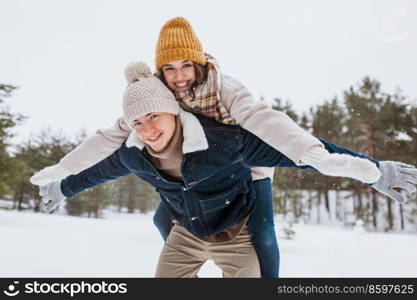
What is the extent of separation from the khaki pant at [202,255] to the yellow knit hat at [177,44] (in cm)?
110

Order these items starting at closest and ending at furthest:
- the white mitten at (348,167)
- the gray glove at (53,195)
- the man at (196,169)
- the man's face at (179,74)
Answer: the white mitten at (348,167) → the man at (196,169) → the man's face at (179,74) → the gray glove at (53,195)

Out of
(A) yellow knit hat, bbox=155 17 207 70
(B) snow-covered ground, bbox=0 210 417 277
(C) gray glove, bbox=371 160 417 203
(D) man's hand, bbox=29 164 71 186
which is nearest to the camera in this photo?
(C) gray glove, bbox=371 160 417 203

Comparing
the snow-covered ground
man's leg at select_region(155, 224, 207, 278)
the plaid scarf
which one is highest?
the plaid scarf

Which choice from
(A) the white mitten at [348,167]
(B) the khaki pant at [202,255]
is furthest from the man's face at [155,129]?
(A) the white mitten at [348,167]

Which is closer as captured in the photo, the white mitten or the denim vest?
the white mitten

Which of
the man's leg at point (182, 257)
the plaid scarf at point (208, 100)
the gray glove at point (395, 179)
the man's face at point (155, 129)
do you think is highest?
the plaid scarf at point (208, 100)

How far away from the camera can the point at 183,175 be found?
204 cm

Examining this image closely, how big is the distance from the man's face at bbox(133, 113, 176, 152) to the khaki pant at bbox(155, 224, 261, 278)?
68cm

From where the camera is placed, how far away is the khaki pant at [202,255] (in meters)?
2.21

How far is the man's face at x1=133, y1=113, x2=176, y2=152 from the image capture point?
78.3 inches

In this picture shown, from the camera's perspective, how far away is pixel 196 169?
2.02 meters

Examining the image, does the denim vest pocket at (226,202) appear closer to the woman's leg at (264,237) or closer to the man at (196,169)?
the man at (196,169)

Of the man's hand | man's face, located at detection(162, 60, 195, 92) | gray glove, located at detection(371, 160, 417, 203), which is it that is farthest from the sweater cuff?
the man's hand

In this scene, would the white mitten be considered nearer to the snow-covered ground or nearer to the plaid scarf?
the plaid scarf
